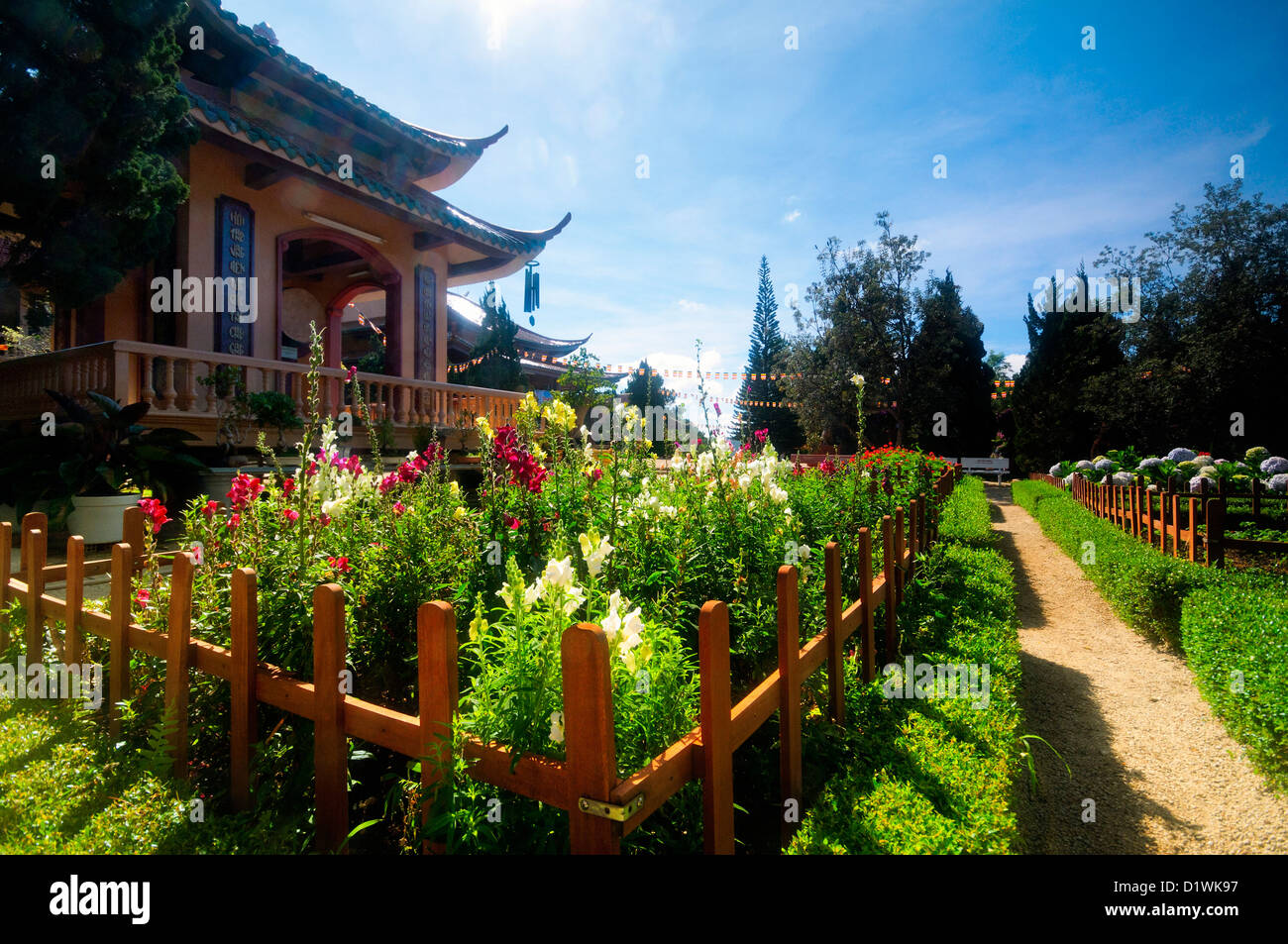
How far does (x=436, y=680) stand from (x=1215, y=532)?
7717mm

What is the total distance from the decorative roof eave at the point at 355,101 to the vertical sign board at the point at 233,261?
2.16 metres

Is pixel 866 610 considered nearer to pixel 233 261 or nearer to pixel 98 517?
pixel 98 517

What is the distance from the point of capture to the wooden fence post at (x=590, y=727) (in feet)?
4.13

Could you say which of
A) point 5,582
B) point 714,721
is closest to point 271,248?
point 5,582

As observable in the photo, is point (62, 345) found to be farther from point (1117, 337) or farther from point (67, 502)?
point (1117, 337)

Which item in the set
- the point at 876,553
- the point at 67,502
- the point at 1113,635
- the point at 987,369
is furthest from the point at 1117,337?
the point at 67,502

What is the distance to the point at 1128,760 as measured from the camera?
11.1 feet

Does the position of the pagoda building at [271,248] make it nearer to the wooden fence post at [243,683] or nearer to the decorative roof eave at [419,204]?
the decorative roof eave at [419,204]

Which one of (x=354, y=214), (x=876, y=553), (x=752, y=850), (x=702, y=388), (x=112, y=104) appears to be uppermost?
(x=354, y=214)

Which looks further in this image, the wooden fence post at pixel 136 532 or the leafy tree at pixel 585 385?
the leafy tree at pixel 585 385

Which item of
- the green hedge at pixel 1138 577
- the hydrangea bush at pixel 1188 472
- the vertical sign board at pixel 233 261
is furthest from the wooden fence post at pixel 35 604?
the hydrangea bush at pixel 1188 472

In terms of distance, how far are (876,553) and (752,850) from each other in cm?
267

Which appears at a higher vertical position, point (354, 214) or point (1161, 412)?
point (354, 214)

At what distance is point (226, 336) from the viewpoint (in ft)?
26.9
